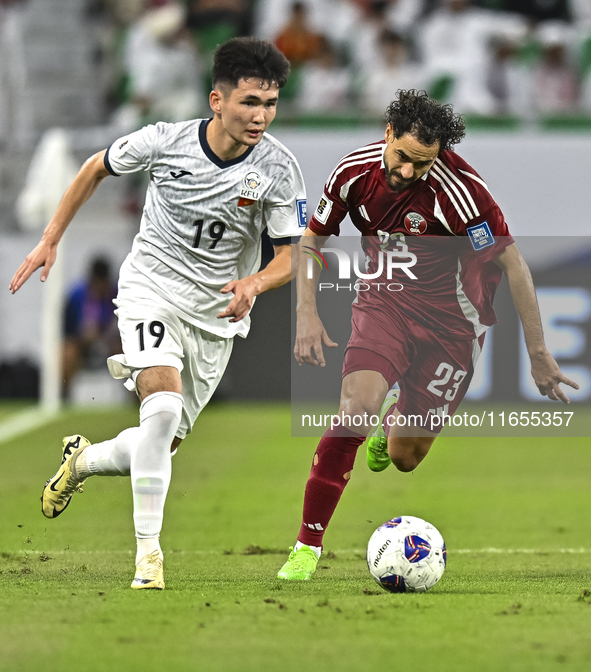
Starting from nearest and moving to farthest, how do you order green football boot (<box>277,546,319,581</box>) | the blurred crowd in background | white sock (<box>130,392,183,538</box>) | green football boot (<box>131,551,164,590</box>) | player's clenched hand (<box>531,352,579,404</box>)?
1. green football boot (<box>131,551,164,590</box>)
2. white sock (<box>130,392,183,538</box>)
3. green football boot (<box>277,546,319,581</box>)
4. player's clenched hand (<box>531,352,579,404</box>)
5. the blurred crowd in background

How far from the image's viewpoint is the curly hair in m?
4.86

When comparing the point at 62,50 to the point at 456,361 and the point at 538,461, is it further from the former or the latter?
the point at 456,361

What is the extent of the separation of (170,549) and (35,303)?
9331mm

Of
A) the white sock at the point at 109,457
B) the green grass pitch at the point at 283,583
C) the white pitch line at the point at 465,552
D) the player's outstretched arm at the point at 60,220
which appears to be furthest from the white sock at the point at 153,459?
the white pitch line at the point at 465,552

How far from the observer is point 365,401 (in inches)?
196

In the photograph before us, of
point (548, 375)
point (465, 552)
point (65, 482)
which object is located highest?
point (548, 375)

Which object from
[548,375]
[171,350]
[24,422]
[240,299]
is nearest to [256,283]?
[240,299]

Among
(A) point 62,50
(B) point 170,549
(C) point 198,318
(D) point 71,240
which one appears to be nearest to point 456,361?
(C) point 198,318

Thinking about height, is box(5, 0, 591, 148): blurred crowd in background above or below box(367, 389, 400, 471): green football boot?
above

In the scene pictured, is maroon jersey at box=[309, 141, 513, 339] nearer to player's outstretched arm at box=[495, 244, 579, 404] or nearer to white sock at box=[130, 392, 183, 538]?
player's outstretched arm at box=[495, 244, 579, 404]

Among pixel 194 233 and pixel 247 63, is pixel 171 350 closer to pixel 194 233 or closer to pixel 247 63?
pixel 194 233

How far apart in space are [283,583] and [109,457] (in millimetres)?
988

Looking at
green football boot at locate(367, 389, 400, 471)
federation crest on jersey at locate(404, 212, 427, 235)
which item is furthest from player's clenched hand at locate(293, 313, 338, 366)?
green football boot at locate(367, 389, 400, 471)

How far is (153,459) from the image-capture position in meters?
4.73
